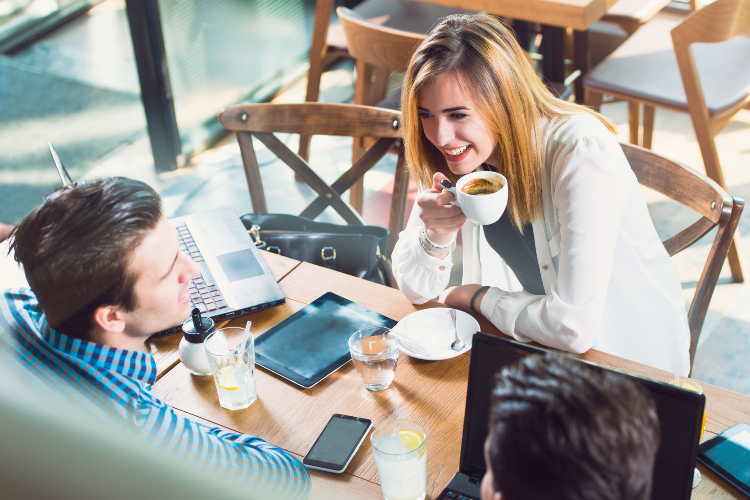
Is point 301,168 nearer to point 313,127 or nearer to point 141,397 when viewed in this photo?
point 313,127

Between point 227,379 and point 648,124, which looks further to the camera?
point 648,124

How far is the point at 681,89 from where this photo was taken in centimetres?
246

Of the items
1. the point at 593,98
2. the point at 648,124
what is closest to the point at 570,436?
the point at 593,98

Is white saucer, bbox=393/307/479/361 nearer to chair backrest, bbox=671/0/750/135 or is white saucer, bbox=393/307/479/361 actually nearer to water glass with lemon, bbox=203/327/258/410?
water glass with lemon, bbox=203/327/258/410

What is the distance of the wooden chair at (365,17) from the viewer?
2.87 meters

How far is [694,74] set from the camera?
2264mm

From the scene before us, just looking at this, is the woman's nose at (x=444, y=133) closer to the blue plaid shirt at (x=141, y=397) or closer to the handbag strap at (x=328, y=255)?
the handbag strap at (x=328, y=255)

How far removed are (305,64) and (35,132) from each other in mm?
1654

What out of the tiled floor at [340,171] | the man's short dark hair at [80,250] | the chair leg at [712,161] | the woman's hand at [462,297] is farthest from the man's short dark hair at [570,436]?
the chair leg at [712,161]

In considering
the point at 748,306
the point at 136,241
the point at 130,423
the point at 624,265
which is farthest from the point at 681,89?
the point at 130,423

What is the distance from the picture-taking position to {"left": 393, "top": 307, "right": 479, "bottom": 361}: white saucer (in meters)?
1.11

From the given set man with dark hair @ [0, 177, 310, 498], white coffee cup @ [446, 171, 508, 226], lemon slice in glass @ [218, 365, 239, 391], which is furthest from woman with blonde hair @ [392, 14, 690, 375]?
man with dark hair @ [0, 177, 310, 498]

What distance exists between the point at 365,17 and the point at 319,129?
55.8 inches

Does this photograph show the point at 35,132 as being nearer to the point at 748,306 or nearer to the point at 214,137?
the point at 214,137
